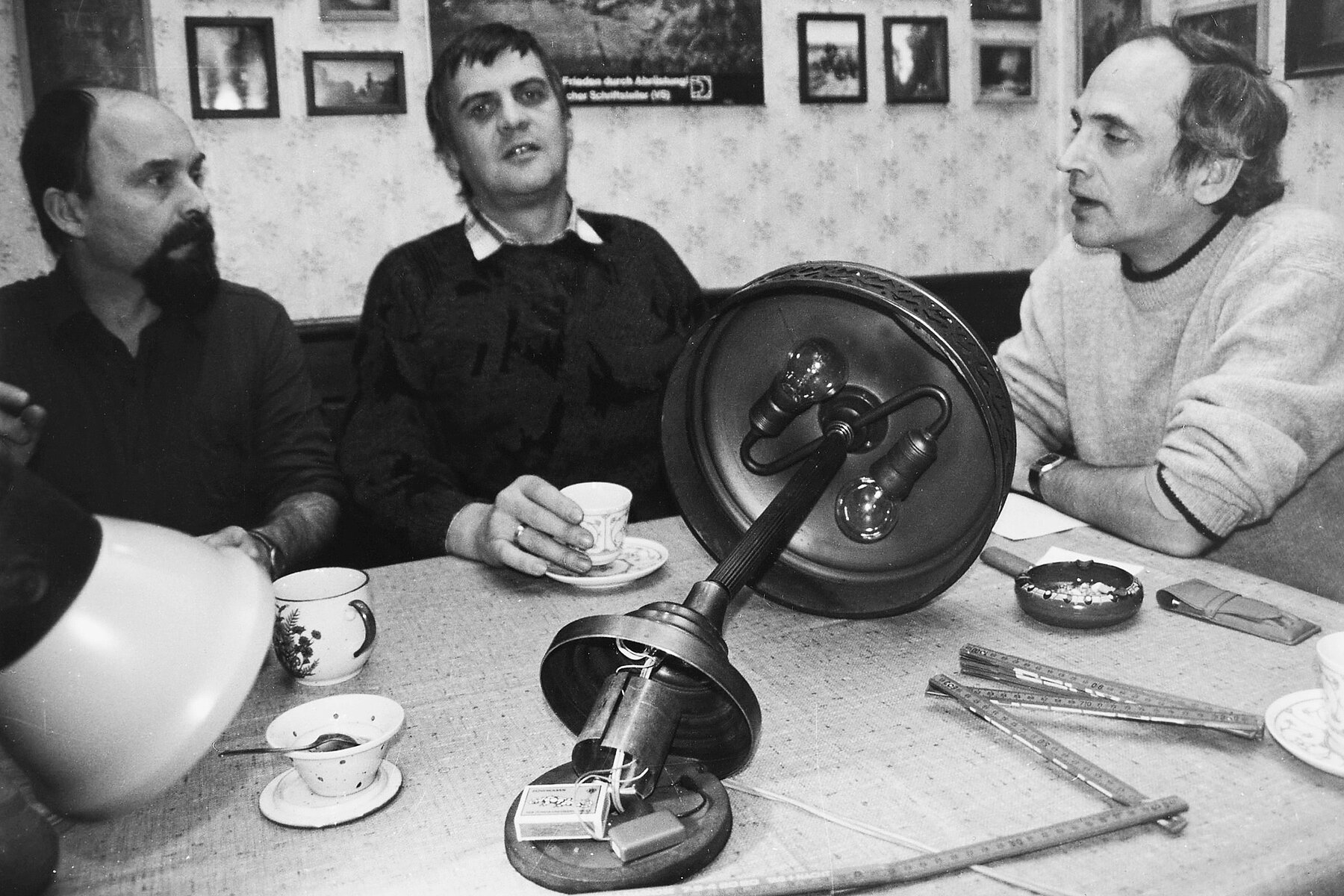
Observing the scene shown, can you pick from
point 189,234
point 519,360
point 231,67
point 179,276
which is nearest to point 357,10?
point 231,67

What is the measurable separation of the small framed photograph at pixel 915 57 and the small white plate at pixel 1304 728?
2657 millimetres

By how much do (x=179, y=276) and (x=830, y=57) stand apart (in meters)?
2.05

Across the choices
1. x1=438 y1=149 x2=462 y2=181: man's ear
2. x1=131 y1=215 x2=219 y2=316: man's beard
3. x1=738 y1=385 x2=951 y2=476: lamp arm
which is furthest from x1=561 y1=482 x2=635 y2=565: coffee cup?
x1=438 y1=149 x2=462 y2=181: man's ear

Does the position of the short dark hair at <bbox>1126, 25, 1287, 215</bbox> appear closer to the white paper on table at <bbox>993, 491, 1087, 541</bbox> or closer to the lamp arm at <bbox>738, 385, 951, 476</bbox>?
the white paper on table at <bbox>993, 491, 1087, 541</bbox>

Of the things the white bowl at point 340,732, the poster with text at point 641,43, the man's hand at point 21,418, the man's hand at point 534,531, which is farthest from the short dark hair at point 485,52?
the white bowl at point 340,732

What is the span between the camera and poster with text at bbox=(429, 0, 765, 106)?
8.29 feet

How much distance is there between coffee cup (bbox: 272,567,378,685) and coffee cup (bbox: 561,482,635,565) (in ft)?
0.89

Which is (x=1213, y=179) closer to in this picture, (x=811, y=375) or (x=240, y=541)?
(x=811, y=375)

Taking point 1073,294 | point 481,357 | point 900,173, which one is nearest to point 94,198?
point 481,357

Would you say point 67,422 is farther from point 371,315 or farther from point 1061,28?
point 1061,28

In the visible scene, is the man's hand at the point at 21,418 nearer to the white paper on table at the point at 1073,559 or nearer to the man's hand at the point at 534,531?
the man's hand at the point at 534,531

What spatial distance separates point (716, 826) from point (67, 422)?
117 centimetres

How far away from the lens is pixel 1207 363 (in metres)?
1.43

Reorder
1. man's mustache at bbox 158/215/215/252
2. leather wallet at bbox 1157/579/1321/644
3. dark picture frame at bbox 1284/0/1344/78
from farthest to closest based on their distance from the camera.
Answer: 1. dark picture frame at bbox 1284/0/1344/78
2. man's mustache at bbox 158/215/215/252
3. leather wallet at bbox 1157/579/1321/644
